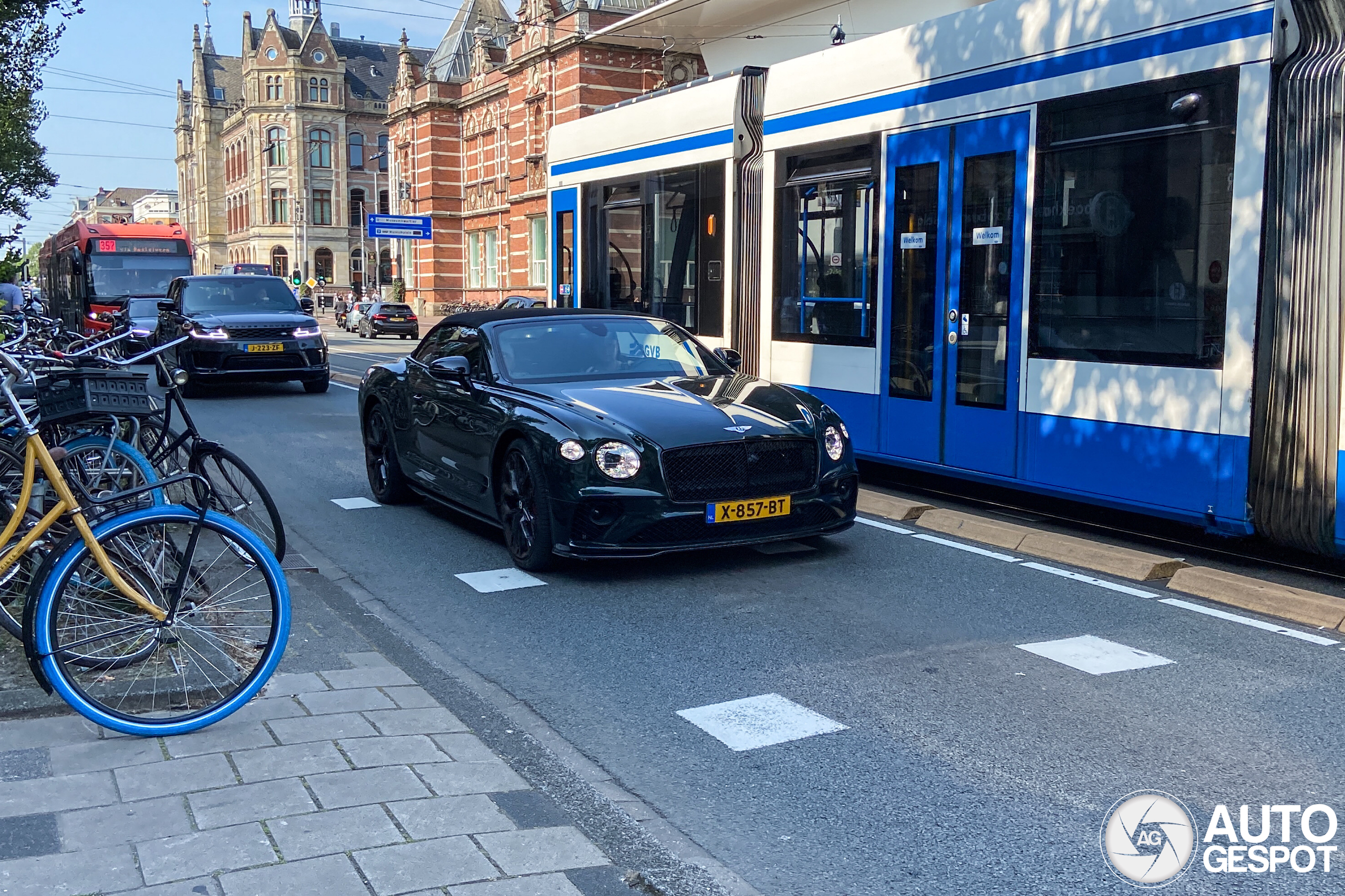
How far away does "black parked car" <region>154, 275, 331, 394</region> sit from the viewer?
18.7 m

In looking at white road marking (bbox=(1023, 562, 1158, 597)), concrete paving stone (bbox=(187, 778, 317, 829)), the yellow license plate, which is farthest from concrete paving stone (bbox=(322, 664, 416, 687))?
white road marking (bbox=(1023, 562, 1158, 597))

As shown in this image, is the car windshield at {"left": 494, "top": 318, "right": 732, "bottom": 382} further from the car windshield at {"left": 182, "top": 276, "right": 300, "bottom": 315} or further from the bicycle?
the car windshield at {"left": 182, "top": 276, "right": 300, "bottom": 315}

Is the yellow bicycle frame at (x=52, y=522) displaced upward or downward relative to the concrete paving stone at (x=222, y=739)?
upward

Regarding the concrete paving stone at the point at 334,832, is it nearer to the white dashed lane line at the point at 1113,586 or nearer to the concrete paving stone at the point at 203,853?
the concrete paving stone at the point at 203,853

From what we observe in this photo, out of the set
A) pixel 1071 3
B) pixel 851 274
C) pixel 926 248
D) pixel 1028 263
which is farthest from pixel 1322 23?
pixel 851 274

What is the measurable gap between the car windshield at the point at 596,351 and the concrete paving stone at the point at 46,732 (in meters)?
4.05

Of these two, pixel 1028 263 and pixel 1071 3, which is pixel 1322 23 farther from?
pixel 1028 263

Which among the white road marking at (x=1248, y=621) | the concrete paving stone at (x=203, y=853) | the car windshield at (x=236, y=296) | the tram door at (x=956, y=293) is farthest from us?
the car windshield at (x=236, y=296)

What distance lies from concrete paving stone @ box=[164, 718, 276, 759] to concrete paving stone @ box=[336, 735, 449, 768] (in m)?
0.28

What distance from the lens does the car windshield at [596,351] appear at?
324 inches

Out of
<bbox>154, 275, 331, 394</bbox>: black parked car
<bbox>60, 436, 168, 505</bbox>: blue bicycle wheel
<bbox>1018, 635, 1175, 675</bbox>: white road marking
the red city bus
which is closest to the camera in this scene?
<bbox>60, 436, 168, 505</bbox>: blue bicycle wheel

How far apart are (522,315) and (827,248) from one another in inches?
110

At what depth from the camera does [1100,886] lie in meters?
3.45

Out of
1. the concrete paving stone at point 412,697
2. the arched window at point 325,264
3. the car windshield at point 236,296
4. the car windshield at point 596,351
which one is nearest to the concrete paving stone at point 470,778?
the concrete paving stone at point 412,697
